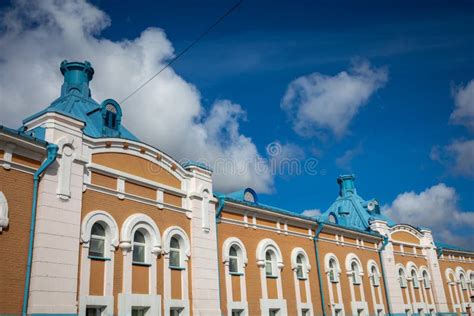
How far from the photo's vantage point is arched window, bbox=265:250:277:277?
65.3 feet

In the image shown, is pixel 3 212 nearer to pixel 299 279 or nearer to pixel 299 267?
pixel 299 279

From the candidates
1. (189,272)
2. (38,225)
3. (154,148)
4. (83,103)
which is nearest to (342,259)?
(189,272)

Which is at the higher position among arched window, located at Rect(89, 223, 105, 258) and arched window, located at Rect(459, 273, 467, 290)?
arched window, located at Rect(459, 273, 467, 290)

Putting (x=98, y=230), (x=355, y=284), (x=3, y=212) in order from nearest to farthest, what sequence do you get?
(x=3, y=212) → (x=98, y=230) → (x=355, y=284)

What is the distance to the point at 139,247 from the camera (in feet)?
49.4

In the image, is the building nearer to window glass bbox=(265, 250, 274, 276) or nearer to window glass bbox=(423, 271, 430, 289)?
window glass bbox=(265, 250, 274, 276)

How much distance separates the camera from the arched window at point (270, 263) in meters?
19.9

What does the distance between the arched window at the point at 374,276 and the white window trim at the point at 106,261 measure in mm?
17241

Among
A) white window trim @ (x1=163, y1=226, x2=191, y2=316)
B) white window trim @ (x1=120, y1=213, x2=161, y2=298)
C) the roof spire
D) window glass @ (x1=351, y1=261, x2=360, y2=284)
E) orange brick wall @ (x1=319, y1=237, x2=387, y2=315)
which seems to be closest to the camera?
white window trim @ (x1=120, y1=213, x2=161, y2=298)

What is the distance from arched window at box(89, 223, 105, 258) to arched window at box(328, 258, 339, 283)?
13.0 m

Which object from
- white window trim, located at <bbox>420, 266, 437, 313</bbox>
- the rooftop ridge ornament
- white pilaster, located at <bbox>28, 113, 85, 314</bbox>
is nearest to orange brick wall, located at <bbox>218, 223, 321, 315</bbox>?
white pilaster, located at <bbox>28, 113, 85, 314</bbox>

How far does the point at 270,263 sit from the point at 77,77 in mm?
11637

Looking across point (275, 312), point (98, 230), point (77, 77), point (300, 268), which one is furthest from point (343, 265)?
point (77, 77)

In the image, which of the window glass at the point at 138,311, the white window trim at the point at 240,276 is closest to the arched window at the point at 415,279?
the white window trim at the point at 240,276
